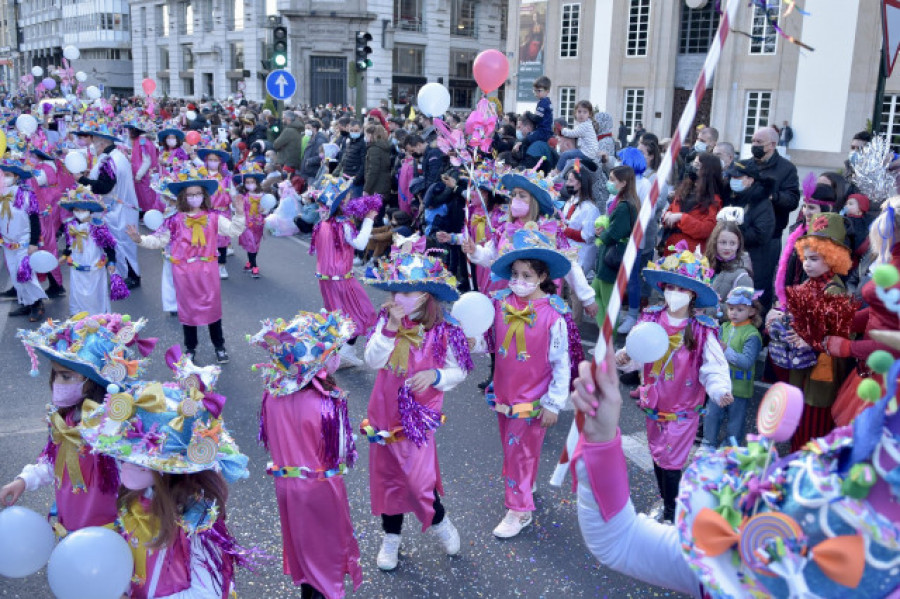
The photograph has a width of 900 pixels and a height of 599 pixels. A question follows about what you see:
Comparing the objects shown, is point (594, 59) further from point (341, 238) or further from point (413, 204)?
point (341, 238)

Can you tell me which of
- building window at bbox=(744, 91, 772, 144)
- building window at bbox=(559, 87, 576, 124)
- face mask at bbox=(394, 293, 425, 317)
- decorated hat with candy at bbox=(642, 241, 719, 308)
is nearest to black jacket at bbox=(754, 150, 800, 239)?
decorated hat with candy at bbox=(642, 241, 719, 308)

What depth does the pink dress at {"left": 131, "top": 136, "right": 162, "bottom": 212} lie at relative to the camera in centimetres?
1222

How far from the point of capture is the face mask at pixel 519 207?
6.32m

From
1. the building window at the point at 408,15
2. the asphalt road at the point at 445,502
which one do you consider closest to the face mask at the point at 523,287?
the asphalt road at the point at 445,502

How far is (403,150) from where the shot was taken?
41.7 feet

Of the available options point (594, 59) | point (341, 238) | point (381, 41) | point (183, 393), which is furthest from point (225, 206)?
point (381, 41)

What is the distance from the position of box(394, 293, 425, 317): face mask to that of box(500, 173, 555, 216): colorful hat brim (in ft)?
8.16

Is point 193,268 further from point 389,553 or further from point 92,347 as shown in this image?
point 389,553

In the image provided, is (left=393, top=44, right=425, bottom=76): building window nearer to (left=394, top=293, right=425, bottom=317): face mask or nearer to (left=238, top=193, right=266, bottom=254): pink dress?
(left=238, top=193, right=266, bottom=254): pink dress

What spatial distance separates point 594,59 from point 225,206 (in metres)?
23.2

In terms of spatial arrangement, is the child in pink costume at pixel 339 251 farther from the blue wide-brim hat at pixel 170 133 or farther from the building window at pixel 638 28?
the building window at pixel 638 28

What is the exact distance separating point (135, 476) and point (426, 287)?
1776 millimetres

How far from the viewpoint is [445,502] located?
15.9 ft

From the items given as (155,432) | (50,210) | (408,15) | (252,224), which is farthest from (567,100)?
(155,432)
